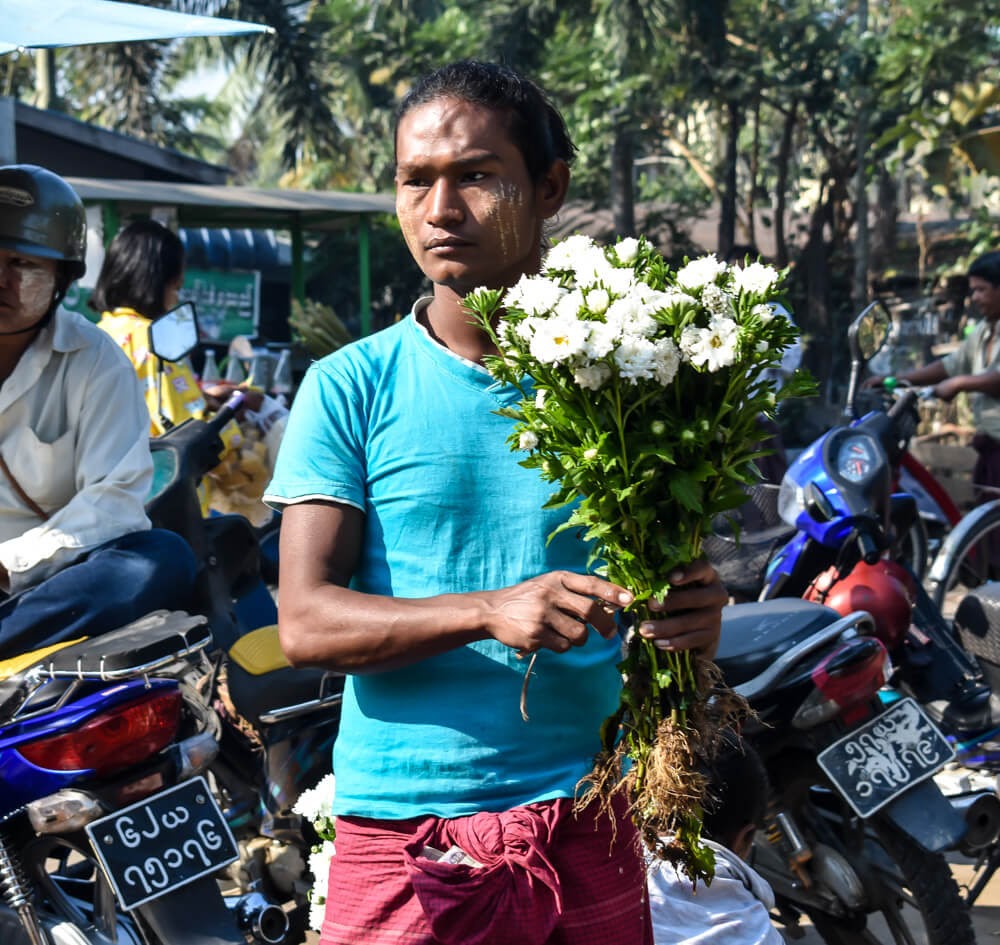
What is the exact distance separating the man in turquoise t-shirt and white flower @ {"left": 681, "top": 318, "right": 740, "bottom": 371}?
0.88 feet

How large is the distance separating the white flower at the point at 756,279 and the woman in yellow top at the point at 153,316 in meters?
3.75

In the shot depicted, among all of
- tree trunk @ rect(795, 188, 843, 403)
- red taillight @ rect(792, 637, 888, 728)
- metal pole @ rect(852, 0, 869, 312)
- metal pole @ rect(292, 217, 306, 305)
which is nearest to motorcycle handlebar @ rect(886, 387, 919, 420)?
red taillight @ rect(792, 637, 888, 728)

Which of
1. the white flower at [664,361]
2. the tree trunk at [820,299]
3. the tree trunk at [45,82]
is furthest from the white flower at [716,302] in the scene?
the tree trunk at [45,82]

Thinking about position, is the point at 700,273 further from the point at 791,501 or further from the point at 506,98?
the point at 791,501

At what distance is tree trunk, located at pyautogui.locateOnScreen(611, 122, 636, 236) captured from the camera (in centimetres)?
1566

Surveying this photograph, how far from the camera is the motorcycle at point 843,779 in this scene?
326 centimetres

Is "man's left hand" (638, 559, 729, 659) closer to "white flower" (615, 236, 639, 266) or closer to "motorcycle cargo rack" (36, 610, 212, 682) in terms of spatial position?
"white flower" (615, 236, 639, 266)

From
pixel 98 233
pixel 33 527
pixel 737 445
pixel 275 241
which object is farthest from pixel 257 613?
pixel 275 241

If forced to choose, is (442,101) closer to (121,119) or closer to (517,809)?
(517,809)

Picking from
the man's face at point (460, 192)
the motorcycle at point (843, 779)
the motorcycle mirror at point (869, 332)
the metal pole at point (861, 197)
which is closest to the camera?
the man's face at point (460, 192)

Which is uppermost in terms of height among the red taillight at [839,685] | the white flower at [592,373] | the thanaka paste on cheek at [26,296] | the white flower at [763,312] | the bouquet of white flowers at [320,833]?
the white flower at [763,312]

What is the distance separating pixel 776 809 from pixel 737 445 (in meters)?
1.85

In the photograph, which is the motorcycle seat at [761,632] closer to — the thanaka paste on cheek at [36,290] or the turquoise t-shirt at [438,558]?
the turquoise t-shirt at [438,558]

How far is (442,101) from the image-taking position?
6.22 ft
